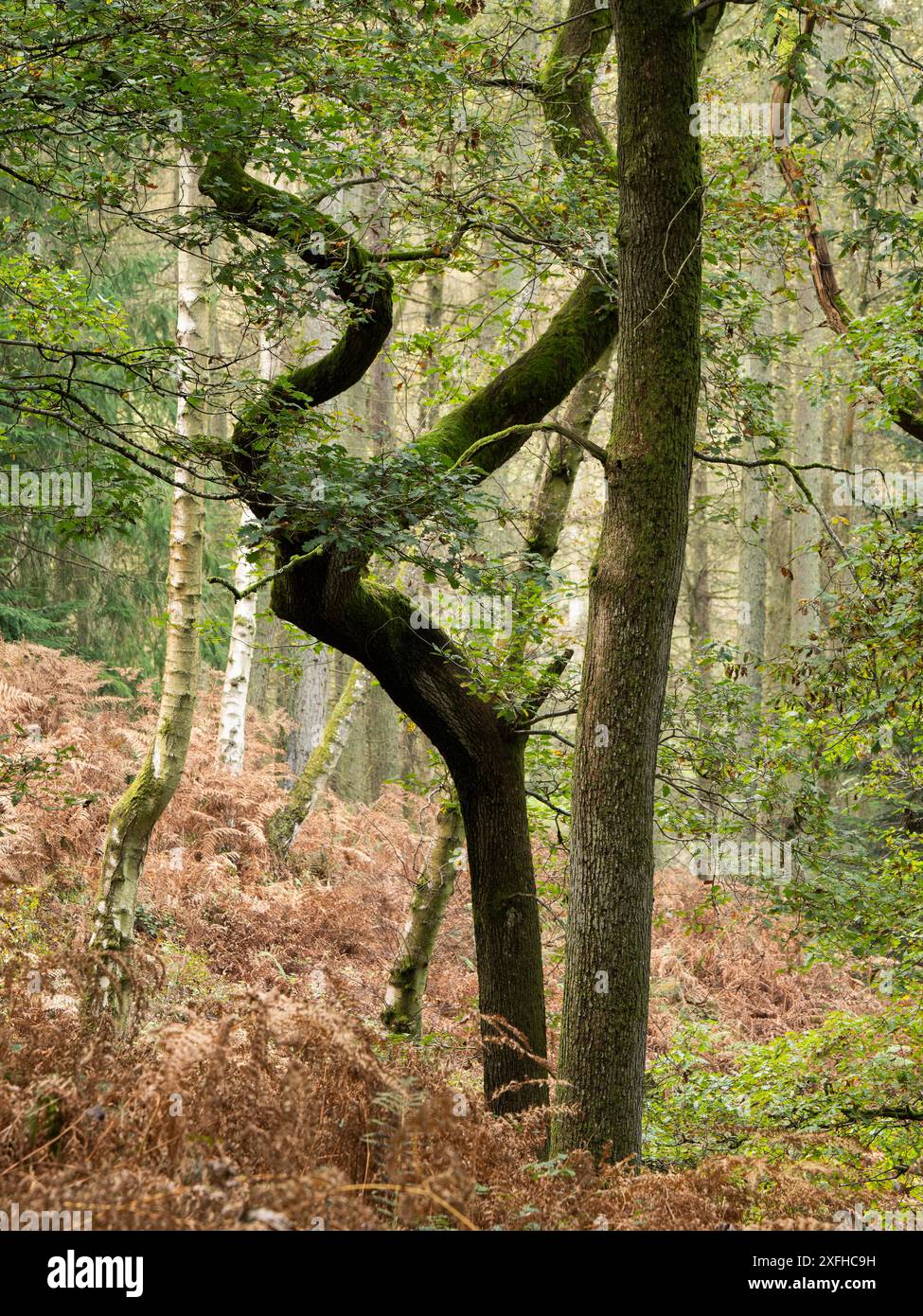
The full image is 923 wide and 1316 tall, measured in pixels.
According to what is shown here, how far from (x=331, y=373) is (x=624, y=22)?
7.74 ft

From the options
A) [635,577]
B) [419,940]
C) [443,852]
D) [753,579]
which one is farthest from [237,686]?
[753,579]

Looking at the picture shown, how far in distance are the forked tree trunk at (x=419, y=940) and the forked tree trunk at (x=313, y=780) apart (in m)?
4.07

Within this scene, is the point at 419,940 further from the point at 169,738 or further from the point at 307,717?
the point at 307,717

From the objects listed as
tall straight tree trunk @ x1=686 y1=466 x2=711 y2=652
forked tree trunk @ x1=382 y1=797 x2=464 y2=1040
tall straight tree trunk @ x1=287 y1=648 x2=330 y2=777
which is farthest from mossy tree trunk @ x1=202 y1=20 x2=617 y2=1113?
tall straight tree trunk @ x1=686 y1=466 x2=711 y2=652

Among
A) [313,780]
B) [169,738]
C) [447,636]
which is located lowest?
[313,780]

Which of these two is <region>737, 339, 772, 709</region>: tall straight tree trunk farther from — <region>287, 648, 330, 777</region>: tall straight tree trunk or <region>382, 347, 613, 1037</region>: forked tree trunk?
<region>382, 347, 613, 1037</region>: forked tree trunk

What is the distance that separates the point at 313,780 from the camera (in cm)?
1246

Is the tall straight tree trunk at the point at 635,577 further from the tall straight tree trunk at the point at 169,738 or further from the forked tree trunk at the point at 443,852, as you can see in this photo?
the tall straight tree trunk at the point at 169,738

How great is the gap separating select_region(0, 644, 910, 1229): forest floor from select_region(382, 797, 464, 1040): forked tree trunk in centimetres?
23

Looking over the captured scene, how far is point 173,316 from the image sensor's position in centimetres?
1497

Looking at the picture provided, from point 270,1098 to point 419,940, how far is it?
505 cm

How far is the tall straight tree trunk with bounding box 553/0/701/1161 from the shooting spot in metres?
4.72

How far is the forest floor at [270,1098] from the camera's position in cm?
277
